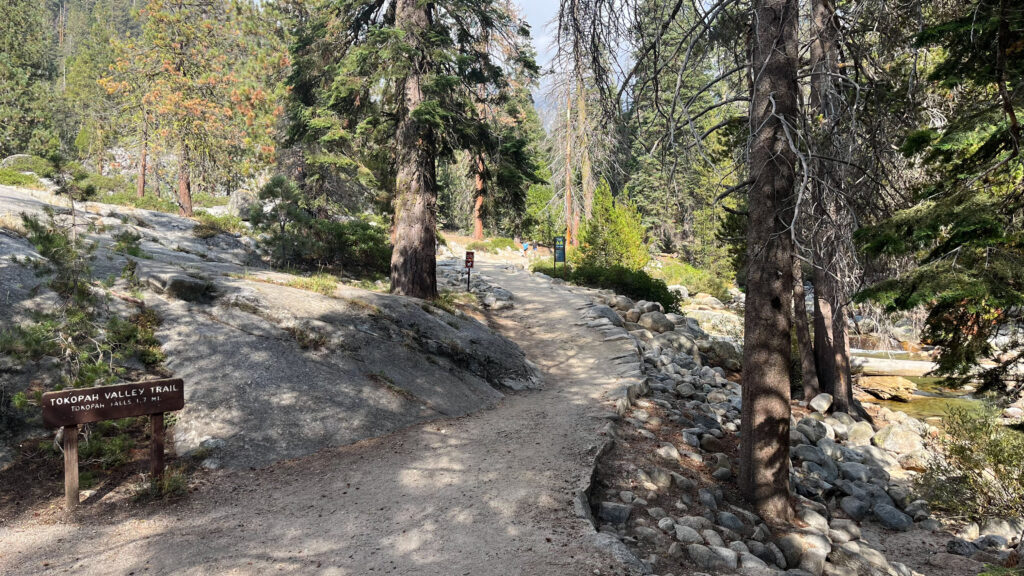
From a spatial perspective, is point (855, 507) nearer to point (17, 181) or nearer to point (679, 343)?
point (679, 343)

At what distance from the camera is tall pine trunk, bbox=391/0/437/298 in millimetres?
12062

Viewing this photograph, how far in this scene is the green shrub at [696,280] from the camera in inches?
1234

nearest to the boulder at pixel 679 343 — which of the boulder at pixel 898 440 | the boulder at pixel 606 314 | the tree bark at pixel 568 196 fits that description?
the boulder at pixel 606 314

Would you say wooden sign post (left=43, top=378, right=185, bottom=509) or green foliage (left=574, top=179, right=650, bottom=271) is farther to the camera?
green foliage (left=574, top=179, right=650, bottom=271)

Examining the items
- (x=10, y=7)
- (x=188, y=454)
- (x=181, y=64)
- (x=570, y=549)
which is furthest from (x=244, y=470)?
(x=10, y=7)

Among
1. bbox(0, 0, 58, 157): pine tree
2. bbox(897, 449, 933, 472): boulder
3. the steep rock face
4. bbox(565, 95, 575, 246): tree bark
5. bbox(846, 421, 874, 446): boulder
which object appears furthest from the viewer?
Result: bbox(565, 95, 575, 246): tree bark

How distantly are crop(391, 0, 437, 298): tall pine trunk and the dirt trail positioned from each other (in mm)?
5482

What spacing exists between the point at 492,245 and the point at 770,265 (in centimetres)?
3569

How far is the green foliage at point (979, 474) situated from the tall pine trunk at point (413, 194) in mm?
9577

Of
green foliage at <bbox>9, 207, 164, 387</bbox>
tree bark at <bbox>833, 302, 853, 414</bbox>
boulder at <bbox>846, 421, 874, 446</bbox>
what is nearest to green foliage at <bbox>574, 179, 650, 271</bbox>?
tree bark at <bbox>833, 302, 853, 414</bbox>

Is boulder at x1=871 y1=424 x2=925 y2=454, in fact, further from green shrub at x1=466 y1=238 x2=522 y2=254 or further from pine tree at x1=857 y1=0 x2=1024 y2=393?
green shrub at x1=466 y1=238 x2=522 y2=254

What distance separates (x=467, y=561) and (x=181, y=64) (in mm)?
25587

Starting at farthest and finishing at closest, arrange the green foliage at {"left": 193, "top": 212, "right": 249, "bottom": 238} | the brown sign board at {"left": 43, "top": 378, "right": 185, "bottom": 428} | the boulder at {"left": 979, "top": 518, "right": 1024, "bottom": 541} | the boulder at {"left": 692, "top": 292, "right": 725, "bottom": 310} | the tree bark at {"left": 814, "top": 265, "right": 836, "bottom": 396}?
the boulder at {"left": 692, "top": 292, "right": 725, "bottom": 310} → the green foliage at {"left": 193, "top": 212, "right": 249, "bottom": 238} → the tree bark at {"left": 814, "top": 265, "right": 836, "bottom": 396} → the boulder at {"left": 979, "top": 518, "right": 1024, "bottom": 541} → the brown sign board at {"left": 43, "top": 378, "right": 185, "bottom": 428}

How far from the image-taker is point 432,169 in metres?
12.7
